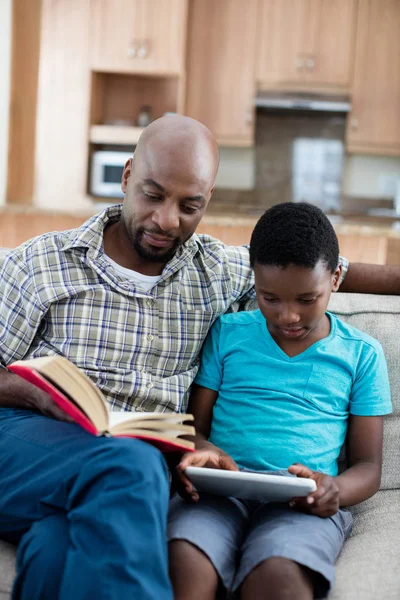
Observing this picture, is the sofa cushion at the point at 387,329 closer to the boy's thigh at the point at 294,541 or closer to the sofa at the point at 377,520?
the sofa at the point at 377,520

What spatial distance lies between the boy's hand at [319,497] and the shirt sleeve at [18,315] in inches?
25.7

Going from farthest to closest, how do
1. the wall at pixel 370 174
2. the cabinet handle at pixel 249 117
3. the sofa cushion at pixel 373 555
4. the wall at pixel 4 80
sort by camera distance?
the wall at pixel 370 174
the cabinet handle at pixel 249 117
the wall at pixel 4 80
the sofa cushion at pixel 373 555

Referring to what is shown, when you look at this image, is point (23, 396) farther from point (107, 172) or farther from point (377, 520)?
point (107, 172)

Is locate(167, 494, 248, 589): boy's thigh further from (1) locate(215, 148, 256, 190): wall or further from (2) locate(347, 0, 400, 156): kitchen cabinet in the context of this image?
(1) locate(215, 148, 256, 190): wall

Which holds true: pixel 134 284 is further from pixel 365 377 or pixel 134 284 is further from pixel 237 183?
pixel 237 183

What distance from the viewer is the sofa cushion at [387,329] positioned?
1.72 m

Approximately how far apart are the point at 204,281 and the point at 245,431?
391mm

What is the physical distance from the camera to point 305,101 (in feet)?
18.1

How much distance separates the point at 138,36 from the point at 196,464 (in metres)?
4.68

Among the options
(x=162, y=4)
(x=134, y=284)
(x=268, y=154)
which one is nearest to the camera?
(x=134, y=284)

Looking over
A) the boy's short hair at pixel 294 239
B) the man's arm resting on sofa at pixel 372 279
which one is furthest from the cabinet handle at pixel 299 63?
the boy's short hair at pixel 294 239

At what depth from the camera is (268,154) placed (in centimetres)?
595

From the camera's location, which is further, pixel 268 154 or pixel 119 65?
pixel 268 154

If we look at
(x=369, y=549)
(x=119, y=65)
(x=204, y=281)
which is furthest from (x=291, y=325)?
(x=119, y=65)
